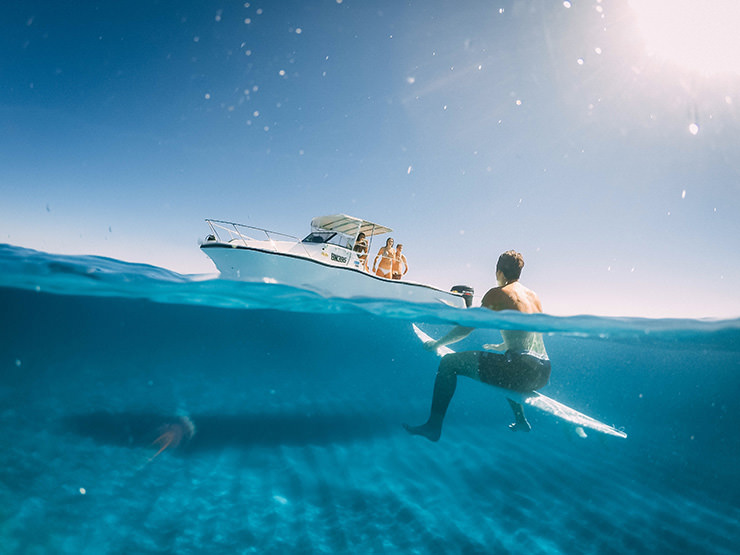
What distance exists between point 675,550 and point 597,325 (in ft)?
17.9

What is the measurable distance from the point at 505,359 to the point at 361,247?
8.77 m

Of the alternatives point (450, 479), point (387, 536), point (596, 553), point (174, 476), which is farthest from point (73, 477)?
point (596, 553)

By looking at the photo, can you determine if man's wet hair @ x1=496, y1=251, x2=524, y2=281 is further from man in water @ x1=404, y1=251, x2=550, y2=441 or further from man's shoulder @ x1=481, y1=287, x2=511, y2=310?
man's shoulder @ x1=481, y1=287, x2=511, y2=310

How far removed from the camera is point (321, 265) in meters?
9.47

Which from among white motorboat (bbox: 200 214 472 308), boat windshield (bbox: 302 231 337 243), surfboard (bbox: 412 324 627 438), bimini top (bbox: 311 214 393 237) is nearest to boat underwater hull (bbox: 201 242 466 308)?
Answer: white motorboat (bbox: 200 214 472 308)

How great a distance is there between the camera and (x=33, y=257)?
7.76 m

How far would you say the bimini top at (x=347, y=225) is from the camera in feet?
38.3

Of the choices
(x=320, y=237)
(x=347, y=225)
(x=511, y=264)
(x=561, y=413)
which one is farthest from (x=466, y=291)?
(x=320, y=237)

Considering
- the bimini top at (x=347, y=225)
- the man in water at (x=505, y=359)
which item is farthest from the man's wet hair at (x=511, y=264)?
the bimini top at (x=347, y=225)

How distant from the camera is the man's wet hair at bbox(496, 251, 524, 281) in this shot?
14.6 ft

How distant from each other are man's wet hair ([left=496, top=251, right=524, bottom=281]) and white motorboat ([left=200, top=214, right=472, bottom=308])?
15.2 ft

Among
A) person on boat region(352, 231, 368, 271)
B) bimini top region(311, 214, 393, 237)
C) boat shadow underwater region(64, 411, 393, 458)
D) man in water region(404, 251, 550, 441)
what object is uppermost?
bimini top region(311, 214, 393, 237)

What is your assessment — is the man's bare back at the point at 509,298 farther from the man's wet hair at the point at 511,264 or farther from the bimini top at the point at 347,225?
the bimini top at the point at 347,225

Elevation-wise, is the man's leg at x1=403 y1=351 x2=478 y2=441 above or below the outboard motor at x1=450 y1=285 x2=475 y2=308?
below
